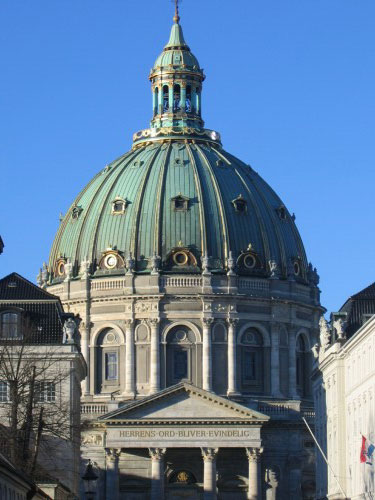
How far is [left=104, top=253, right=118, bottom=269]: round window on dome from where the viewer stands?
143m

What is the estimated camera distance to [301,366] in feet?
478

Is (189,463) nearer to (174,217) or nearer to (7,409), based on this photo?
(174,217)

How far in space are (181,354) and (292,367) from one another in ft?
29.9

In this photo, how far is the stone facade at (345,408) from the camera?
88.2 meters

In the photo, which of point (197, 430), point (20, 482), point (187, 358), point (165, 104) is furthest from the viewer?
point (165, 104)

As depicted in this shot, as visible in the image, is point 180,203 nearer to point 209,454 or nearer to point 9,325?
point 209,454

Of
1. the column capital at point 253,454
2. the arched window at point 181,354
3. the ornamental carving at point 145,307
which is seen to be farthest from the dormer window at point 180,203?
the column capital at point 253,454

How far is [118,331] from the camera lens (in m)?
141

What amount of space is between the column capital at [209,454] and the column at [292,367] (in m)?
15.6

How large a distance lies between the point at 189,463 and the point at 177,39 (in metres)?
39.1

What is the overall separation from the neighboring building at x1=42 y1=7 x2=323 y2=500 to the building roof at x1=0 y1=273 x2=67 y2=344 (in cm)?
3038

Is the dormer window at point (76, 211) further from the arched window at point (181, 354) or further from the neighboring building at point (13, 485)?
the neighboring building at point (13, 485)

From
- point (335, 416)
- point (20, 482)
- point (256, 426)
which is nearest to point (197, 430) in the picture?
point (256, 426)

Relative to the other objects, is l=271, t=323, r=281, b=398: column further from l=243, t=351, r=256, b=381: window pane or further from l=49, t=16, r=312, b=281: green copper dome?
l=49, t=16, r=312, b=281: green copper dome
